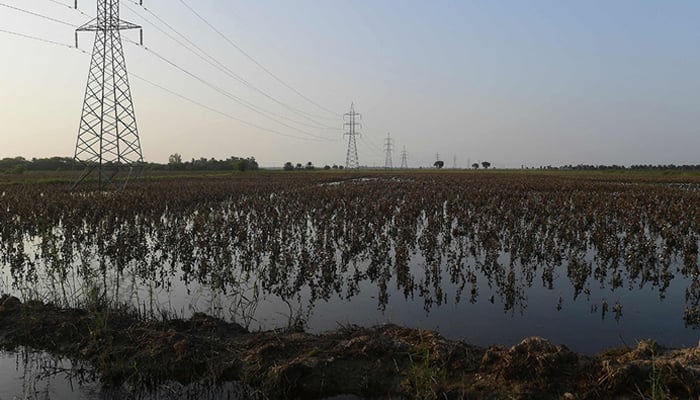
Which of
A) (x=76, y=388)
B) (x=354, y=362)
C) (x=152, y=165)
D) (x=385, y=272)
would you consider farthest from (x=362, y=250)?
(x=152, y=165)

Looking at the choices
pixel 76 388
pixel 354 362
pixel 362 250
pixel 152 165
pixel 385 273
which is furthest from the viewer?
pixel 152 165

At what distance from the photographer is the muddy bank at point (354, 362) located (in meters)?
4.01

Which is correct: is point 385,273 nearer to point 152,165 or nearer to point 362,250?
point 362,250

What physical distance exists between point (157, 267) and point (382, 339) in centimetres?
656

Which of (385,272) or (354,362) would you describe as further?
(385,272)

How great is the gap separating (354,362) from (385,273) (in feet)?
14.9

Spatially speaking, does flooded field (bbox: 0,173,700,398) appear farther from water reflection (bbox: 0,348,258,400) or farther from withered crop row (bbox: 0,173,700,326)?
water reflection (bbox: 0,348,258,400)

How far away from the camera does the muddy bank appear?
4012mm

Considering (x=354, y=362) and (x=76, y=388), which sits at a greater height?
(x=354, y=362)

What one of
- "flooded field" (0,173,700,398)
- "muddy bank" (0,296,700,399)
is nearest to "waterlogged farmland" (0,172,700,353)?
"flooded field" (0,173,700,398)

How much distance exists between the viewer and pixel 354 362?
15.3ft

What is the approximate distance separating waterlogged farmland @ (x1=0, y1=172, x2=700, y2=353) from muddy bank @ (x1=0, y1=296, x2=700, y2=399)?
0.92 metres

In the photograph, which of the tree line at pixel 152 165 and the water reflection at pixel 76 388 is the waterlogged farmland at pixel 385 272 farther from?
the tree line at pixel 152 165

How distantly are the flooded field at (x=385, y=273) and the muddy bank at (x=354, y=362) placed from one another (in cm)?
85
